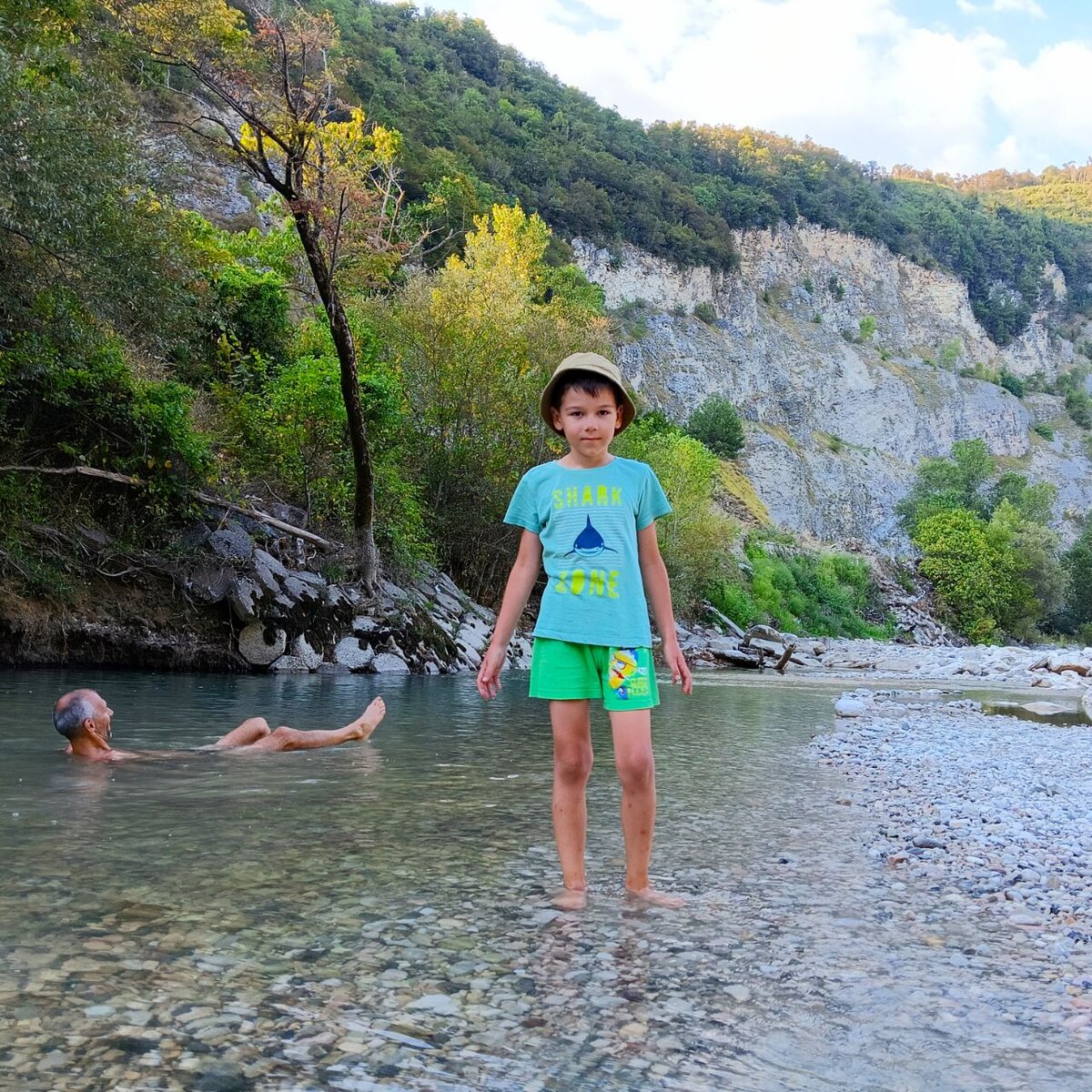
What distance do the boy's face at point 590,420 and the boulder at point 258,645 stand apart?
1332 centimetres

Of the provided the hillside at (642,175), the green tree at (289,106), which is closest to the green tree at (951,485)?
the hillside at (642,175)

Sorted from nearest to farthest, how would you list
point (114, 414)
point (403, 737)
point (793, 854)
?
point (793, 854) < point (403, 737) < point (114, 414)

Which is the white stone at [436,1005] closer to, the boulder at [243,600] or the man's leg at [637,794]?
the man's leg at [637,794]

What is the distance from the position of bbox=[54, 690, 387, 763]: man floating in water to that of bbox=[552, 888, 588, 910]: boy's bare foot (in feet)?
12.8

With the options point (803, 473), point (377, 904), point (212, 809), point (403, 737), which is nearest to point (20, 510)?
point (403, 737)

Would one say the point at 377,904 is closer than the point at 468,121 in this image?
Yes

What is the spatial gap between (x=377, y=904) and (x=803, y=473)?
7279cm

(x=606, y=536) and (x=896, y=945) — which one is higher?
(x=606, y=536)

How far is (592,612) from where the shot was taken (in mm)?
3428

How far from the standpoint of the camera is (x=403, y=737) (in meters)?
8.17

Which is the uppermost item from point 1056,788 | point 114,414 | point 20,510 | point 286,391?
point 286,391

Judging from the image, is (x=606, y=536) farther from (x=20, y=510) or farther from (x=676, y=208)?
(x=676, y=208)

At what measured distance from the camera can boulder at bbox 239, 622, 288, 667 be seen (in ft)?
52.1

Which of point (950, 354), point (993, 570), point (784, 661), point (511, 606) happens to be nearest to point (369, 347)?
point (784, 661)
